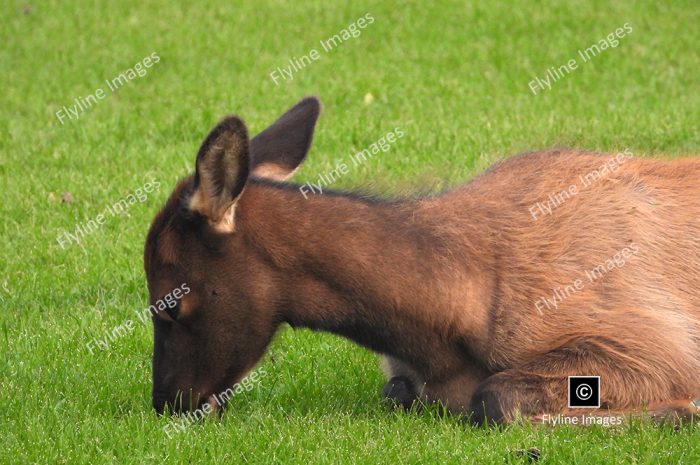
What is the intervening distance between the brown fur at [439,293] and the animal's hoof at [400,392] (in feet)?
0.45

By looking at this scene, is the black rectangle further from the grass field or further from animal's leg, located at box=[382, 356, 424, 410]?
animal's leg, located at box=[382, 356, 424, 410]

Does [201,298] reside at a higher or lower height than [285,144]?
lower

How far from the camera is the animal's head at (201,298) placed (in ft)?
20.1

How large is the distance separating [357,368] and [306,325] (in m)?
1.50

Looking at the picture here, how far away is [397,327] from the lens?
6340mm

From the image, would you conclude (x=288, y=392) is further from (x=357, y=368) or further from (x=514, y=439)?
(x=514, y=439)

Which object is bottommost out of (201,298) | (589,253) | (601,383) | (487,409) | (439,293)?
(601,383)

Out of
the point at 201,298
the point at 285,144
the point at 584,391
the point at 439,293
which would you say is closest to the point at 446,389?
the point at 439,293

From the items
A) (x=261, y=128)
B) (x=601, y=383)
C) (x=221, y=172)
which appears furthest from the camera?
(x=261, y=128)

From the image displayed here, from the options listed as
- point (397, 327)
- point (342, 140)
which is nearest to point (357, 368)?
point (397, 327)

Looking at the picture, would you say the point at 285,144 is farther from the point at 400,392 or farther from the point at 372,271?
the point at 400,392

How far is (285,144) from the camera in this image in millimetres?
6977

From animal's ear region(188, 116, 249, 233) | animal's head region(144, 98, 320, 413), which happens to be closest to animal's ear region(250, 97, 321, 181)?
animal's head region(144, 98, 320, 413)

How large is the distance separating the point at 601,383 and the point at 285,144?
213cm
